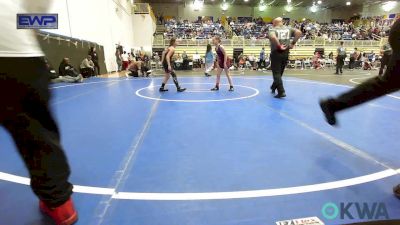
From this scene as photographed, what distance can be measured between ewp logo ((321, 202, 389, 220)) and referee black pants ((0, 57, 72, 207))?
5.53 ft

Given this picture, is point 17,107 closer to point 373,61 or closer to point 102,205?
point 102,205

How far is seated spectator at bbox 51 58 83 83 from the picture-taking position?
11.3m

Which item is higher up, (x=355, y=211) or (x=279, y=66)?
(x=279, y=66)

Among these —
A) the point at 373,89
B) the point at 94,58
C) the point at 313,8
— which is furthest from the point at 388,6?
the point at 373,89

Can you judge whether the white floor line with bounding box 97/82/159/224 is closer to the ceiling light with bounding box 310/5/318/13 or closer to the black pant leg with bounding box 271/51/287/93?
the black pant leg with bounding box 271/51/287/93

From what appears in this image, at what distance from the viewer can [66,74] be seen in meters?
11.8

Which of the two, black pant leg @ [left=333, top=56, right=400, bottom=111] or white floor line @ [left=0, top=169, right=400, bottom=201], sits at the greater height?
black pant leg @ [left=333, top=56, right=400, bottom=111]

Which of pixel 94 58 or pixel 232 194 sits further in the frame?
pixel 94 58

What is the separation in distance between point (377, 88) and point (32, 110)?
2.53m

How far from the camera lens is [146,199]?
2121 millimetres

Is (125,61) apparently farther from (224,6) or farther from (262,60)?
(224,6)

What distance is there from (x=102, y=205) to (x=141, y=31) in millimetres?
30009

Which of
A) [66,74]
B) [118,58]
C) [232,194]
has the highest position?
[118,58]

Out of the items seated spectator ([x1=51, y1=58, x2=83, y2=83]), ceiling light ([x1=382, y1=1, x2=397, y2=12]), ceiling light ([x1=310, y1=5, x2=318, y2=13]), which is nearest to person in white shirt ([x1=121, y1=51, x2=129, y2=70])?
seated spectator ([x1=51, y1=58, x2=83, y2=83])
